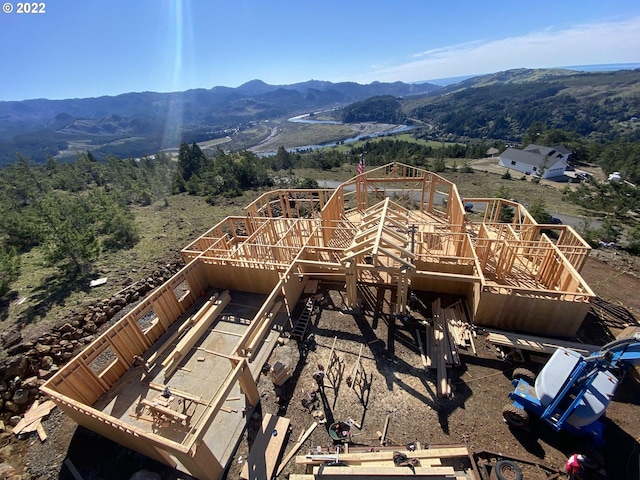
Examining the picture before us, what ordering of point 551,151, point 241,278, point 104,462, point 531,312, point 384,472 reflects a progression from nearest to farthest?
point 384,472
point 104,462
point 531,312
point 241,278
point 551,151

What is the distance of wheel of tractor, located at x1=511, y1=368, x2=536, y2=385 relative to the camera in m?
9.48

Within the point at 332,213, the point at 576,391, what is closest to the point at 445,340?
the point at 576,391

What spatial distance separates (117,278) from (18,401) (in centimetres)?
787

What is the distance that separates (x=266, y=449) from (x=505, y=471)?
22.9ft

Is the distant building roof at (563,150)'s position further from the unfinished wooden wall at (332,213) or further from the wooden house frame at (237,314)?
→ the unfinished wooden wall at (332,213)

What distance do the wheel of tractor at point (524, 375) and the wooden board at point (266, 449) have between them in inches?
328

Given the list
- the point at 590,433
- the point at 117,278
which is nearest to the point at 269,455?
the point at 590,433

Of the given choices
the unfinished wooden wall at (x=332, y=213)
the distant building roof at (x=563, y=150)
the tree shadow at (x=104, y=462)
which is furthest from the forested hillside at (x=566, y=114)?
the tree shadow at (x=104, y=462)

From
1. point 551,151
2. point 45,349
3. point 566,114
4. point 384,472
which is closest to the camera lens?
point 384,472

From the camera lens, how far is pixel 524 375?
31.2ft

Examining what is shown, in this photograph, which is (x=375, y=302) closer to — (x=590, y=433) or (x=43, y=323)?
(x=590, y=433)

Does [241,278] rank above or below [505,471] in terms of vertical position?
above

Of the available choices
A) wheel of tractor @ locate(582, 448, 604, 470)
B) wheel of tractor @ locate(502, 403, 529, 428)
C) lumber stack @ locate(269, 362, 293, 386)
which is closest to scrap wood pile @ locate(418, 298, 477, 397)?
wheel of tractor @ locate(502, 403, 529, 428)

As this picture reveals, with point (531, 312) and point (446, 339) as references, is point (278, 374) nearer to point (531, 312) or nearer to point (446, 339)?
point (446, 339)
